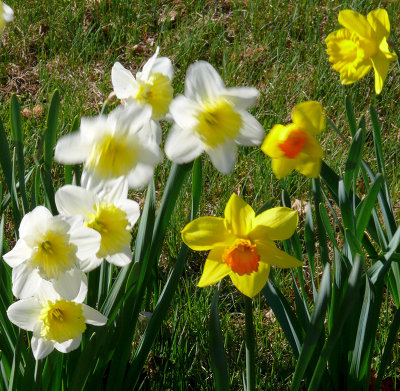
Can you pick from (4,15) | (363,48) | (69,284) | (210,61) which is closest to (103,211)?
(69,284)

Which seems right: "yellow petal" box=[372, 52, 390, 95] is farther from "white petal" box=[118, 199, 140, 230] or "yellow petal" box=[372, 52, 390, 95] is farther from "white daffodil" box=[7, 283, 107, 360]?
"white daffodil" box=[7, 283, 107, 360]

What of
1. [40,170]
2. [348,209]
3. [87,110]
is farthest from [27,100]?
[348,209]

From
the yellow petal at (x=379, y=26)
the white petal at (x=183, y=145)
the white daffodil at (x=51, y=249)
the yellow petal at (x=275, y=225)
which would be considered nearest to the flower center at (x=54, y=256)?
the white daffodil at (x=51, y=249)

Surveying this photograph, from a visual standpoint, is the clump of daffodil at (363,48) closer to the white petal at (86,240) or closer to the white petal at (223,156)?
the white petal at (223,156)

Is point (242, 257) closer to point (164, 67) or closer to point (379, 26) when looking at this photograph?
point (164, 67)

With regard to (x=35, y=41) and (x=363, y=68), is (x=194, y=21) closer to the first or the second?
(x=35, y=41)

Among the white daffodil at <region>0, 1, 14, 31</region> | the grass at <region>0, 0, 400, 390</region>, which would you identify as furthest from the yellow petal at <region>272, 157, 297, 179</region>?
the grass at <region>0, 0, 400, 390</region>
